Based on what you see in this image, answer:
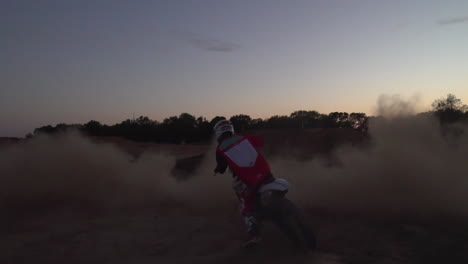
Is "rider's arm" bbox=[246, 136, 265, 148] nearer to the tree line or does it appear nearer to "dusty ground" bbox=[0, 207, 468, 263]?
"dusty ground" bbox=[0, 207, 468, 263]

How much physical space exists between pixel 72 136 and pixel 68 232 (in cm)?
616

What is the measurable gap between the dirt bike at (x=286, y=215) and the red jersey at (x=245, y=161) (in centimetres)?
20

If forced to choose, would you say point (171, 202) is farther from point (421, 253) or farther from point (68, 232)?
point (421, 253)

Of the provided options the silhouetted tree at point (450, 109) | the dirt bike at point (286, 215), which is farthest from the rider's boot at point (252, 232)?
the silhouetted tree at point (450, 109)

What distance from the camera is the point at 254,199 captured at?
5.71 metres

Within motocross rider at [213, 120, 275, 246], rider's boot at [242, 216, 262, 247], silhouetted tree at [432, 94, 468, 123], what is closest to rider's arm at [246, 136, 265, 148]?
motocross rider at [213, 120, 275, 246]

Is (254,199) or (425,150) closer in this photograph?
(254,199)

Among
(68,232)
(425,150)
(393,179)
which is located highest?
(425,150)

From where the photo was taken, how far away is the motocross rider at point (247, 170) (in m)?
5.54

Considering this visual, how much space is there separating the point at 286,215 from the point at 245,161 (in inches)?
39.0

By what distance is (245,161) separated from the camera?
5.54m

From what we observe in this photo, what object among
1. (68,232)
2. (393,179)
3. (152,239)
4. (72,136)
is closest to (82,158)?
(72,136)

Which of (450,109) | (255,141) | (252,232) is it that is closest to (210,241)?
(252,232)

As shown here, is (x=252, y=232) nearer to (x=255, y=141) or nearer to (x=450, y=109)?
(x=255, y=141)
